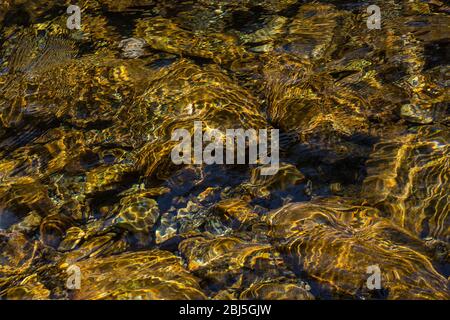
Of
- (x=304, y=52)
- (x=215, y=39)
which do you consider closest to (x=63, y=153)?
(x=215, y=39)

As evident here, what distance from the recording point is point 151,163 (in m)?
4.71

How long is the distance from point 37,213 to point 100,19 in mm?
3526

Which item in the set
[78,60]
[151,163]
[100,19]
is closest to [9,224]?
[151,163]

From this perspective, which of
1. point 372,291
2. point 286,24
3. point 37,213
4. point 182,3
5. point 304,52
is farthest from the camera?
point 182,3

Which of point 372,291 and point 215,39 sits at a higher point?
point 215,39

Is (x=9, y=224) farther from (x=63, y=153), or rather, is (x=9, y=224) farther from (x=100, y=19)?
(x=100, y=19)

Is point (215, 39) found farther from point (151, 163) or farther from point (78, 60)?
point (151, 163)

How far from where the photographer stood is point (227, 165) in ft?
15.4

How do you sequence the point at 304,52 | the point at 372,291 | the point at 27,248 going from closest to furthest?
the point at 372,291
the point at 27,248
the point at 304,52

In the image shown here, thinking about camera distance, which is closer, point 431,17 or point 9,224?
point 9,224

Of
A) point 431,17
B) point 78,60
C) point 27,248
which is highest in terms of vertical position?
point 431,17

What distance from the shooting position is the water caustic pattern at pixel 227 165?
361 centimetres

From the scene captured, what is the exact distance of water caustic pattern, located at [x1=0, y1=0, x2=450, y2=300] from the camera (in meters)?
3.61

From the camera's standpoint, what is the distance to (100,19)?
270 inches
